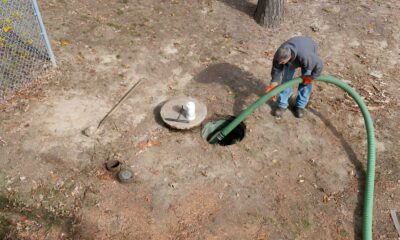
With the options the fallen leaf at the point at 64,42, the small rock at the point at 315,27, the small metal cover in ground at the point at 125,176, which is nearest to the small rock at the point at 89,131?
the small metal cover in ground at the point at 125,176

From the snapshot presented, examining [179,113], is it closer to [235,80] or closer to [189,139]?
[189,139]

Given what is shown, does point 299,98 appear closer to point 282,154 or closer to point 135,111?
point 282,154

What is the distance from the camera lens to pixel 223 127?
6.00 meters

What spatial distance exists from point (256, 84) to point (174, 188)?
2.63 m

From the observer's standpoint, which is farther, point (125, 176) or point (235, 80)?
point (235, 80)

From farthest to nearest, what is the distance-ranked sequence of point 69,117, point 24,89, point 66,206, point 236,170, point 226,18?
point 226,18
point 24,89
point 69,117
point 236,170
point 66,206

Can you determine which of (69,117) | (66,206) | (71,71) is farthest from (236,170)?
(71,71)

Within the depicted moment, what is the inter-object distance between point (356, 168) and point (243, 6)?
479cm

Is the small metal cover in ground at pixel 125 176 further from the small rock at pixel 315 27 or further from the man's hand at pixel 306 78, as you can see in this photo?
the small rock at pixel 315 27

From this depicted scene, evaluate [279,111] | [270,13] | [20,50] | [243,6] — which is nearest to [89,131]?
[20,50]

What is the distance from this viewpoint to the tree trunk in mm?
7545

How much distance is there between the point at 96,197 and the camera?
471 cm

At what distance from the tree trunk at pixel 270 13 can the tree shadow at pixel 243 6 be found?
0.36 meters

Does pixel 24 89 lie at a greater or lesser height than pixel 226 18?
lesser
